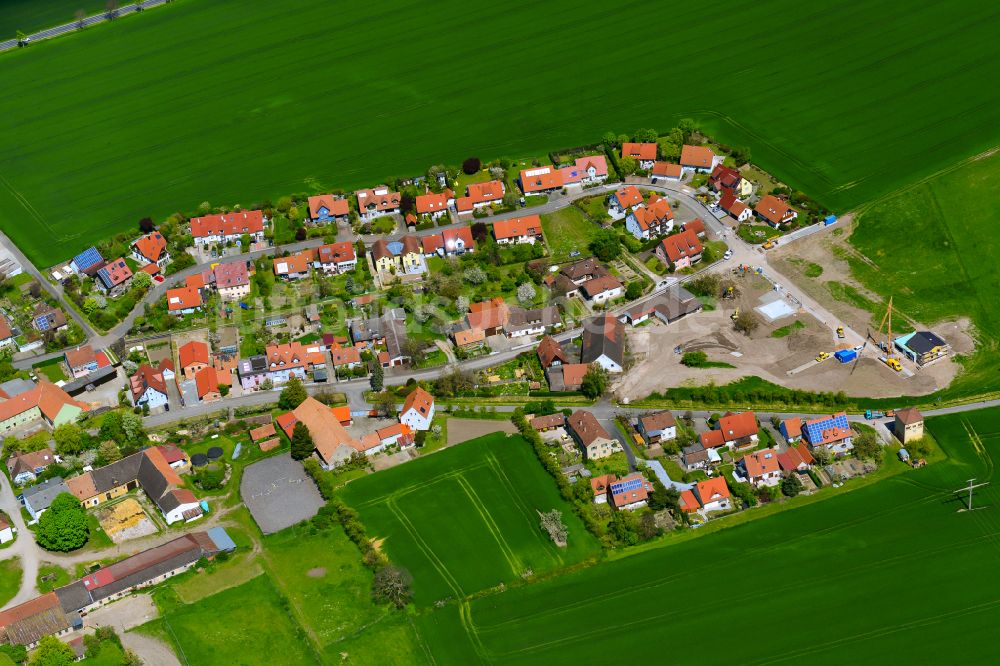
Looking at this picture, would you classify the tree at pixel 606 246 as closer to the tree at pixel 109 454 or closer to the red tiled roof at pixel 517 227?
the red tiled roof at pixel 517 227

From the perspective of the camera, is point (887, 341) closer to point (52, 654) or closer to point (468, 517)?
point (468, 517)

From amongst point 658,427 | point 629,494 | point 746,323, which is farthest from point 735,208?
point 629,494

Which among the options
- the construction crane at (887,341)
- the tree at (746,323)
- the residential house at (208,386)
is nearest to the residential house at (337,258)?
the residential house at (208,386)

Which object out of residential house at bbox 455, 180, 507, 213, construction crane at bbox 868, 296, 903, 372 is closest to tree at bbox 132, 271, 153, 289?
residential house at bbox 455, 180, 507, 213

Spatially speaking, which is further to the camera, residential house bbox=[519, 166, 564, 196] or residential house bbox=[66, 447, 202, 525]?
residential house bbox=[519, 166, 564, 196]

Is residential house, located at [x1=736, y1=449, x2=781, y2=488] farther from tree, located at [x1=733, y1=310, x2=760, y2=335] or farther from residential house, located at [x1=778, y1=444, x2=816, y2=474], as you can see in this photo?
tree, located at [x1=733, y1=310, x2=760, y2=335]

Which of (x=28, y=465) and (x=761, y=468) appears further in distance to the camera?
(x=28, y=465)
